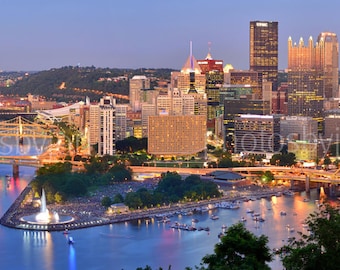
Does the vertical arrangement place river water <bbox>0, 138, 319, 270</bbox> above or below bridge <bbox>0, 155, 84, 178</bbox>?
below

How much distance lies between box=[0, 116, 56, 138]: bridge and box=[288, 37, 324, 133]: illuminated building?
8270mm

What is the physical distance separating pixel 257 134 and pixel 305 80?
9.04 m

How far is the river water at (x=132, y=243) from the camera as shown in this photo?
9.04 m

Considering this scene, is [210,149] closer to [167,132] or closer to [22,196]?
[167,132]

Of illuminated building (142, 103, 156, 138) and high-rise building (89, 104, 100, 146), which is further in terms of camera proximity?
illuminated building (142, 103, 156, 138)

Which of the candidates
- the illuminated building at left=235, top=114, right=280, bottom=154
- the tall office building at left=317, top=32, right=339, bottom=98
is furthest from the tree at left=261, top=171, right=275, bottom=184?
the tall office building at left=317, top=32, right=339, bottom=98

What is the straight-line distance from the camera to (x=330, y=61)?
3045cm

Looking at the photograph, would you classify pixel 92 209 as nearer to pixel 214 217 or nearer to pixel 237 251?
pixel 214 217

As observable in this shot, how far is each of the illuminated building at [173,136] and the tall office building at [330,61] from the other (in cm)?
1106

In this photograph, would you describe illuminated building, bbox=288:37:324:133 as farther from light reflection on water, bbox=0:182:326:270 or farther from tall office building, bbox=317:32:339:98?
light reflection on water, bbox=0:182:326:270

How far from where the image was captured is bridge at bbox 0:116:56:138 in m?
23.8

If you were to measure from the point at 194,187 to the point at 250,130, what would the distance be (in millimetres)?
7138

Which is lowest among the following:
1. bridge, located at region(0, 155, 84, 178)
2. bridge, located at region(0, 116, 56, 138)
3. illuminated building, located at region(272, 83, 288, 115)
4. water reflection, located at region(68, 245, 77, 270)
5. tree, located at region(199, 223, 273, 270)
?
water reflection, located at region(68, 245, 77, 270)

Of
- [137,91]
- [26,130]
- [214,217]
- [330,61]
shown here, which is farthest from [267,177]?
[330,61]
